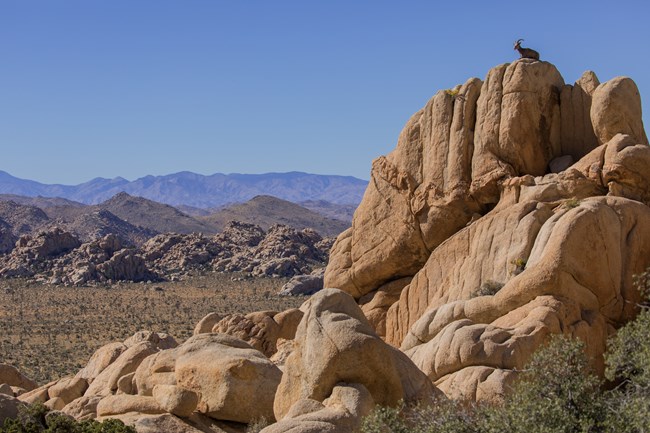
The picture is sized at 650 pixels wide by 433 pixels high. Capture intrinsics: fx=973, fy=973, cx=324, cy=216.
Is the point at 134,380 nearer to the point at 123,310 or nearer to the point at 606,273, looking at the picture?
the point at 606,273

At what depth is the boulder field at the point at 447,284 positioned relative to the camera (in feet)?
75.4

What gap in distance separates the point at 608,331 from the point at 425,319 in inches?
Answer: 206

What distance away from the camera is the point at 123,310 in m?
76.9

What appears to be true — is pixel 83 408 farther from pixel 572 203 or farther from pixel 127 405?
pixel 572 203

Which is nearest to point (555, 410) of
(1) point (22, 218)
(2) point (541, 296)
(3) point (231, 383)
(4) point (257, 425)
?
(4) point (257, 425)

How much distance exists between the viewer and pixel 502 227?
30.8 metres

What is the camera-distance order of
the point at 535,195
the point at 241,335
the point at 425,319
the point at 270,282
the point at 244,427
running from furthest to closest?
1. the point at 270,282
2. the point at 241,335
3. the point at 535,195
4. the point at 425,319
5. the point at 244,427

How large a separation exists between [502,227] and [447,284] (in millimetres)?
2962

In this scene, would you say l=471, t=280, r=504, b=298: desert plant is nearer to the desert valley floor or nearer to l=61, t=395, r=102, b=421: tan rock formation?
l=61, t=395, r=102, b=421: tan rock formation

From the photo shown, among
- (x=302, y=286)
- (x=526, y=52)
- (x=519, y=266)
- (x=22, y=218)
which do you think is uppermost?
(x=526, y=52)

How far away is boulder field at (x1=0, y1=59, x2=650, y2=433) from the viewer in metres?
23.0

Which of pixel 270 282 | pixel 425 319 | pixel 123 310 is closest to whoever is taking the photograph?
pixel 425 319

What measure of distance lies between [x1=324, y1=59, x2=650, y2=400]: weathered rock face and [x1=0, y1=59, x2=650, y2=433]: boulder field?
0.05 metres

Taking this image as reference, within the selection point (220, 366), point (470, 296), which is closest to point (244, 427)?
point (220, 366)
